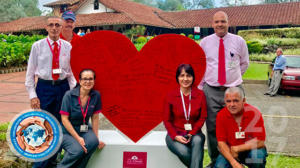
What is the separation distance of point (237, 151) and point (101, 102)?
148 centimetres

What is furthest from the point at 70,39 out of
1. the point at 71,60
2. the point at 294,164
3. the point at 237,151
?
the point at 294,164

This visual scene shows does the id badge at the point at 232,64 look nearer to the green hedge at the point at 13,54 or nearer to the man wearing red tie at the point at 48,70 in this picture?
the man wearing red tie at the point at 48,70

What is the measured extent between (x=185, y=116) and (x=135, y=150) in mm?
685

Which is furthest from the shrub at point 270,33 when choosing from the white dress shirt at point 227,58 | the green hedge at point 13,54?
the white dress shirt at point 227,58

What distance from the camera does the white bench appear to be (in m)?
3.05

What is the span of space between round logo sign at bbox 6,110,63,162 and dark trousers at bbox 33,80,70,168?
0.28m

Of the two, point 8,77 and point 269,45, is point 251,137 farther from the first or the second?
point 269,45

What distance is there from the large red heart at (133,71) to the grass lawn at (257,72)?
9687 millimetres

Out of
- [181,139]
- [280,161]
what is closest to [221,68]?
[181,139]

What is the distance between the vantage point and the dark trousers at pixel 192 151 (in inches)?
108

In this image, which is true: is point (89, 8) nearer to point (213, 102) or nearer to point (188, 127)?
point (213, 102)

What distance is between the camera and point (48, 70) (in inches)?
122

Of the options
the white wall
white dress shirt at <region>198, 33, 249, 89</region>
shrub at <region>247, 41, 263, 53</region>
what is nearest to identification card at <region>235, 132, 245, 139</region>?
white dress shirt at <region>198, 33, 249, 89</region>

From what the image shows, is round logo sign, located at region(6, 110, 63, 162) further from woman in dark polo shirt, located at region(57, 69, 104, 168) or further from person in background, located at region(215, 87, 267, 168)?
person in background, located at region(215, 87, 267, 168)
